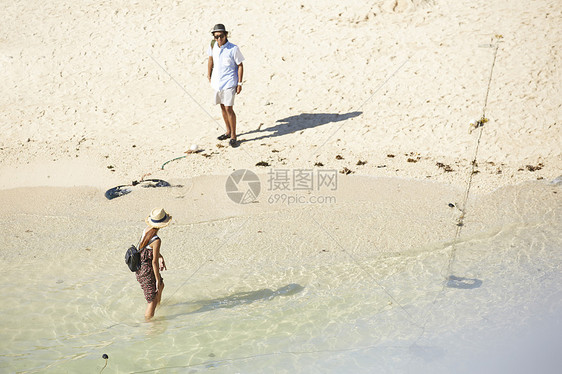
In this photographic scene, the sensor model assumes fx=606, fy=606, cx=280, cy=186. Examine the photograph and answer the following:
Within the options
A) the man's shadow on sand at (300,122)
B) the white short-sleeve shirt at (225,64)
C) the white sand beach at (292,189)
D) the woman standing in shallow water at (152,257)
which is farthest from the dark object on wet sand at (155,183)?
the woman standing in shallow water at (152,257)

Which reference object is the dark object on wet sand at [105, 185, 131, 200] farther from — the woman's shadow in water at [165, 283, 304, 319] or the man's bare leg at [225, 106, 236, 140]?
the woman's shadow in water at [165, 283, 304, 319]

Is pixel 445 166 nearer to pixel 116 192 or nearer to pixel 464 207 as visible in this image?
pixel 464 207

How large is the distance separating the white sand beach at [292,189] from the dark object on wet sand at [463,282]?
4 centimetres

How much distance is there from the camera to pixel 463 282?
620 centimetres

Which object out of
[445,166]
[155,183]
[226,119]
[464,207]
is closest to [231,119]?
[226,119]

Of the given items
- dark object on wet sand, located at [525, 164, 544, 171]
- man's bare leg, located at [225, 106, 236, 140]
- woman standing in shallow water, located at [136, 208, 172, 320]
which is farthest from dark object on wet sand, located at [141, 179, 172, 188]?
dark object on wet sand, located at [525, 164, 544, 171]

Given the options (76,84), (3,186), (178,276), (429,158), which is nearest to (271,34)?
(76,84)

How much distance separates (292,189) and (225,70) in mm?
2193

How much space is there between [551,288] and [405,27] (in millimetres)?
7140

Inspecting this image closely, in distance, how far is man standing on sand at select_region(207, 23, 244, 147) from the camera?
9.07 meters

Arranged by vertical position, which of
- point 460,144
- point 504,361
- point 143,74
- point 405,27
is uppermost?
point 405,27

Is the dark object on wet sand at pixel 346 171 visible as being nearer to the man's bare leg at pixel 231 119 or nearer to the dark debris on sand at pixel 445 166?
the dark debris on sand at pixel 445 166

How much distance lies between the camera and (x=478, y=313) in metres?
5.71

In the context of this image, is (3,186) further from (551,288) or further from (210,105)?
(551,288)
